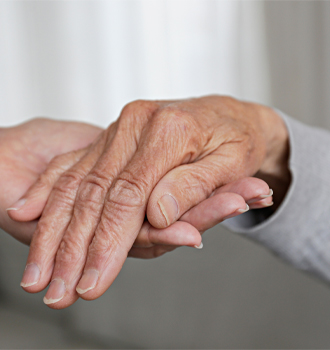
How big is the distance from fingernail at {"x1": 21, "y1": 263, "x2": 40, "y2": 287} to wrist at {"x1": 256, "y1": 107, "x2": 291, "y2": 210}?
1.18ft

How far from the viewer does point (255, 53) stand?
182 cm

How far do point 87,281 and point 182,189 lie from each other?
0.12m

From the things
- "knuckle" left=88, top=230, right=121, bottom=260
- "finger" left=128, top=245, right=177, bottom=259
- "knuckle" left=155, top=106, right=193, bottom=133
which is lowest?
"finger" left=128, top=245, right=177, bottom=259

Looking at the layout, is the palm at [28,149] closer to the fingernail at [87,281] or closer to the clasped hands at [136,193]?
the clasped hands at [136,193]

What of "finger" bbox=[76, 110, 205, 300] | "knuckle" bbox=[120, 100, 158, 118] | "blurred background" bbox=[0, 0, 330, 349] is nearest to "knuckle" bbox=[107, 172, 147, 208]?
"finger" bbox=[76, 110, 205, 300]

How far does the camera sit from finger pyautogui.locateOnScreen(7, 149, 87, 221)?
1.42 feet

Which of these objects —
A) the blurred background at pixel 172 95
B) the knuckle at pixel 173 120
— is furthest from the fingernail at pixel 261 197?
the blurred background at pixel 172 95

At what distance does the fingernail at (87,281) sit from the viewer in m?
0.33

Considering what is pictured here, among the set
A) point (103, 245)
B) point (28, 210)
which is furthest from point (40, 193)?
point (103, 245)

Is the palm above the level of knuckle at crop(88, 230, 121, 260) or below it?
above

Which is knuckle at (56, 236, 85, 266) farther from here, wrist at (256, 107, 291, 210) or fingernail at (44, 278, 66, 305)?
wrist at (256, 107, 291, 210)

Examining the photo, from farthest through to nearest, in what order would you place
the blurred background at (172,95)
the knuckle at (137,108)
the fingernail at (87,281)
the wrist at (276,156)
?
the blurred background at (172,95) < the wrist at (276,156) < the knuckle at (137,108) < the fingernail at (87,281)

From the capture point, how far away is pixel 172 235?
0.35 metres

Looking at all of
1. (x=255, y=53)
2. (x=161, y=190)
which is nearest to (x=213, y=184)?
(x=161, y=190)
